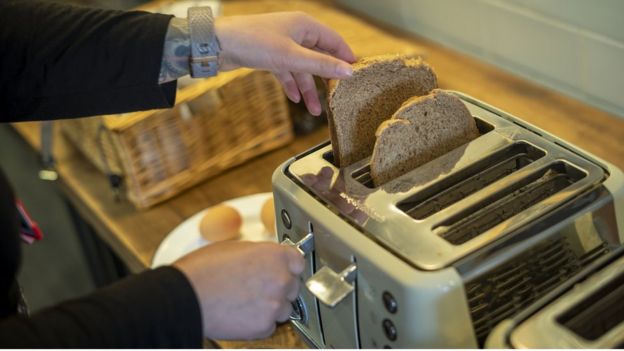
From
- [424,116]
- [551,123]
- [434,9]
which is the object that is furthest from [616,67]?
[424,116]

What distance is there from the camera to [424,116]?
812mm

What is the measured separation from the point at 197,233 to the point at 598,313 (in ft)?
2.27

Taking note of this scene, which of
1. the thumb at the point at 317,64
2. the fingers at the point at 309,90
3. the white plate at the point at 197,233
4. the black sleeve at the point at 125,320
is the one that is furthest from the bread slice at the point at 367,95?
the white plate at the point at 197,233

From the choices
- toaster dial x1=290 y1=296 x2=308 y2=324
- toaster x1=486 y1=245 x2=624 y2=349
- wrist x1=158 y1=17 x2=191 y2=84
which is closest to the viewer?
toaster x1=486 y1=245 x2=624 y2=349

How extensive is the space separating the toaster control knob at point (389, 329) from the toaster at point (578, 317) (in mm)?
87

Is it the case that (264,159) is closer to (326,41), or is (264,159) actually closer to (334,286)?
(326,41)

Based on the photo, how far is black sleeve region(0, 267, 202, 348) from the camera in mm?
665

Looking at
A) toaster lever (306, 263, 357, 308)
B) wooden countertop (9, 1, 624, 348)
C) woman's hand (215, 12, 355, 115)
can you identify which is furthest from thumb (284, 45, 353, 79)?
wooden countertop (9, 1, 624, 348)

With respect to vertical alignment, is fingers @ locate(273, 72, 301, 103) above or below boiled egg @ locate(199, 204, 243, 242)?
above

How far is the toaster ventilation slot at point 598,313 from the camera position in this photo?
67cm

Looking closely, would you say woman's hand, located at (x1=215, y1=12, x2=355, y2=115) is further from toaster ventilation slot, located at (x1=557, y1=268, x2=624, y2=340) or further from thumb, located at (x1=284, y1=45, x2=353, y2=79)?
toaster ventilation slot, located at (x1=557, y1=268, x2=624, y2=340)

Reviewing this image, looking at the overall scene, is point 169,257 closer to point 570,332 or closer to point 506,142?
point 506,142

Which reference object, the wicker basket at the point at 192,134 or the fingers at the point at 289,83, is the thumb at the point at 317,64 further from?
the wicker basket at the point at 192,134

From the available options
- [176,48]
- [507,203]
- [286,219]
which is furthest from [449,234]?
[176,48]
